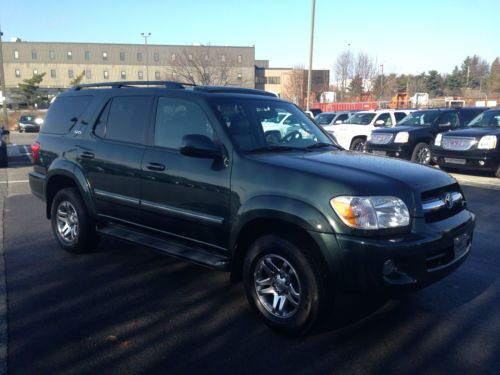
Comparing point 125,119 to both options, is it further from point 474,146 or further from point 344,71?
point 344,71

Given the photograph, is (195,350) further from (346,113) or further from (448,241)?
(346,113)

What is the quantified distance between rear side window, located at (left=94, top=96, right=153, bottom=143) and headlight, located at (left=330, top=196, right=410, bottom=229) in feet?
7.56

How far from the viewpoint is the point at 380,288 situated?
128 inches

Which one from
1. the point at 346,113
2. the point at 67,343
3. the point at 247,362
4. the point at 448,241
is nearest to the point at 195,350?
the point at 247,362

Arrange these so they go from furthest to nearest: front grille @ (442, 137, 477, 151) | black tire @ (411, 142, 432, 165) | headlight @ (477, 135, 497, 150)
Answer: black tire @ (411, 142, 432, 165)
front grille @ (442, 137, 477, 151)
headlight @ (477, 135, 497, 150)

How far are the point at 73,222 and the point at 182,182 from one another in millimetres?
2199

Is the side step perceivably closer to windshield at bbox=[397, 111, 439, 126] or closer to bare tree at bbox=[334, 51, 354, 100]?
windshield at bbox=[397, 111, 439, 126]

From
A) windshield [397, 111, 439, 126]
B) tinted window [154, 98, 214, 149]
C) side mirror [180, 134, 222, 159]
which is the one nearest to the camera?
side mirror [180, 134, 222, 159]

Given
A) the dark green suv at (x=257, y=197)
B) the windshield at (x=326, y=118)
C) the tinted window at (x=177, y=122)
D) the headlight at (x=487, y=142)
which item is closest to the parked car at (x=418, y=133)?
the headlight at (x=487, y=142)

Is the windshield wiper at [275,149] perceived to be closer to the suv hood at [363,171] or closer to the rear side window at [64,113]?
the suv hood at [363,171]

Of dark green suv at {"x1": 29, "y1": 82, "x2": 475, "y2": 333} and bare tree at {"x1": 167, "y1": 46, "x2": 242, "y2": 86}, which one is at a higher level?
bare tree at {"x1": 167, "y1": 46, "x2": 242, "y2": 86}

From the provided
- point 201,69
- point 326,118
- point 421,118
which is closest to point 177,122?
point 421,118

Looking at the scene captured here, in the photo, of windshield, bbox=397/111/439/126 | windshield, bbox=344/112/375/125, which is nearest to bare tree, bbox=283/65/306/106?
windshield, bbox=344/112/375/125

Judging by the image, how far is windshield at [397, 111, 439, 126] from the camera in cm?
1394
